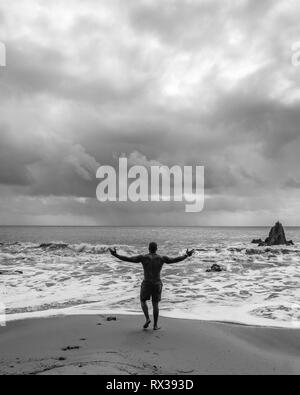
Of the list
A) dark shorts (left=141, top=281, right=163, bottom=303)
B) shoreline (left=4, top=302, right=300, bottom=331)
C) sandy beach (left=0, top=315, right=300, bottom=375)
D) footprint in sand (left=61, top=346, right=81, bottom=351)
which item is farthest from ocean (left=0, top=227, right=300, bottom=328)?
footprint in sand (left=61, top=346, right=81, bottom=351)

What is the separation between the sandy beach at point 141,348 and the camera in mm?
5715

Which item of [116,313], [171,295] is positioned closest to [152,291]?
[116,313]

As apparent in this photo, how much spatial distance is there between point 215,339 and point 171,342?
1.08 m

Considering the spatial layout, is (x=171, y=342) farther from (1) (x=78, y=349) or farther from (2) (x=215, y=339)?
(1) (x=78, y=349)

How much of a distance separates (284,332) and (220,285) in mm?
7701

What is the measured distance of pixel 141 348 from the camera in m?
6.71

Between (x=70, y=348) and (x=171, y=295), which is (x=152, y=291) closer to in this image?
(x=70, y=348)

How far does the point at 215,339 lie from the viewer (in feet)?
24.6

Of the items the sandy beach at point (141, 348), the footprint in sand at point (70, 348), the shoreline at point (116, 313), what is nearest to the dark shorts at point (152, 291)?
the sandy beach at point (141, 348)

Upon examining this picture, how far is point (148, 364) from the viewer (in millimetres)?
5840
